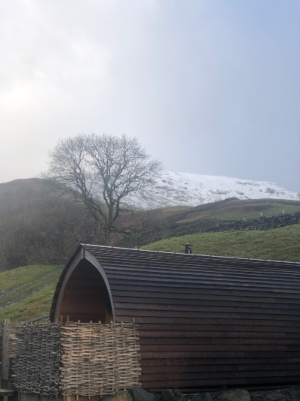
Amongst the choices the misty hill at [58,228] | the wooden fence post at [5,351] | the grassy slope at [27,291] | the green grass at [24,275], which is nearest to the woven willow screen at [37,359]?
the wooden fence post at [5,351]

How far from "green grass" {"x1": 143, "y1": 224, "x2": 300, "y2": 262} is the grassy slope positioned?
8505 mm

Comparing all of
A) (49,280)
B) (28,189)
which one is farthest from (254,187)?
(49,280)

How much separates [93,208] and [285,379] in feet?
144

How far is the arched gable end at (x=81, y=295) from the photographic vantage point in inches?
630

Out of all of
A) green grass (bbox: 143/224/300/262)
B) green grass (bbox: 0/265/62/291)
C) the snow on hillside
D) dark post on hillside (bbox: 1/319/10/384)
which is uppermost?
the snow on hillside

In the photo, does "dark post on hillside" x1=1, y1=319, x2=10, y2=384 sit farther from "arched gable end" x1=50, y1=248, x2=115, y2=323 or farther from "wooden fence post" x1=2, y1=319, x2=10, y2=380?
"arched gable end" x1=50, y1=248, x2=115, y2=323

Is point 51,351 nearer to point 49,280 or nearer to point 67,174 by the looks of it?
point 49,280

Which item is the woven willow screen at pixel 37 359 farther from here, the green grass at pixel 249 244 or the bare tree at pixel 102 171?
the bare tree at pixel 102 171

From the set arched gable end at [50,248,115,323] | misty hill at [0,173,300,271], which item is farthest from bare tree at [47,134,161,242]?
arched gable end at [50,248,115,323]

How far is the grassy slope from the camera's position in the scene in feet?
96.8

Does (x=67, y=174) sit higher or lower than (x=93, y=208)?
higher

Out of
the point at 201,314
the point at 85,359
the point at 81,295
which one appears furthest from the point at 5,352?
the point at 201,314

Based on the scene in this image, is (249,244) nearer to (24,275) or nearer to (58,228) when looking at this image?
(24,275)

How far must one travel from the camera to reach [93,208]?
56594 millimetres
